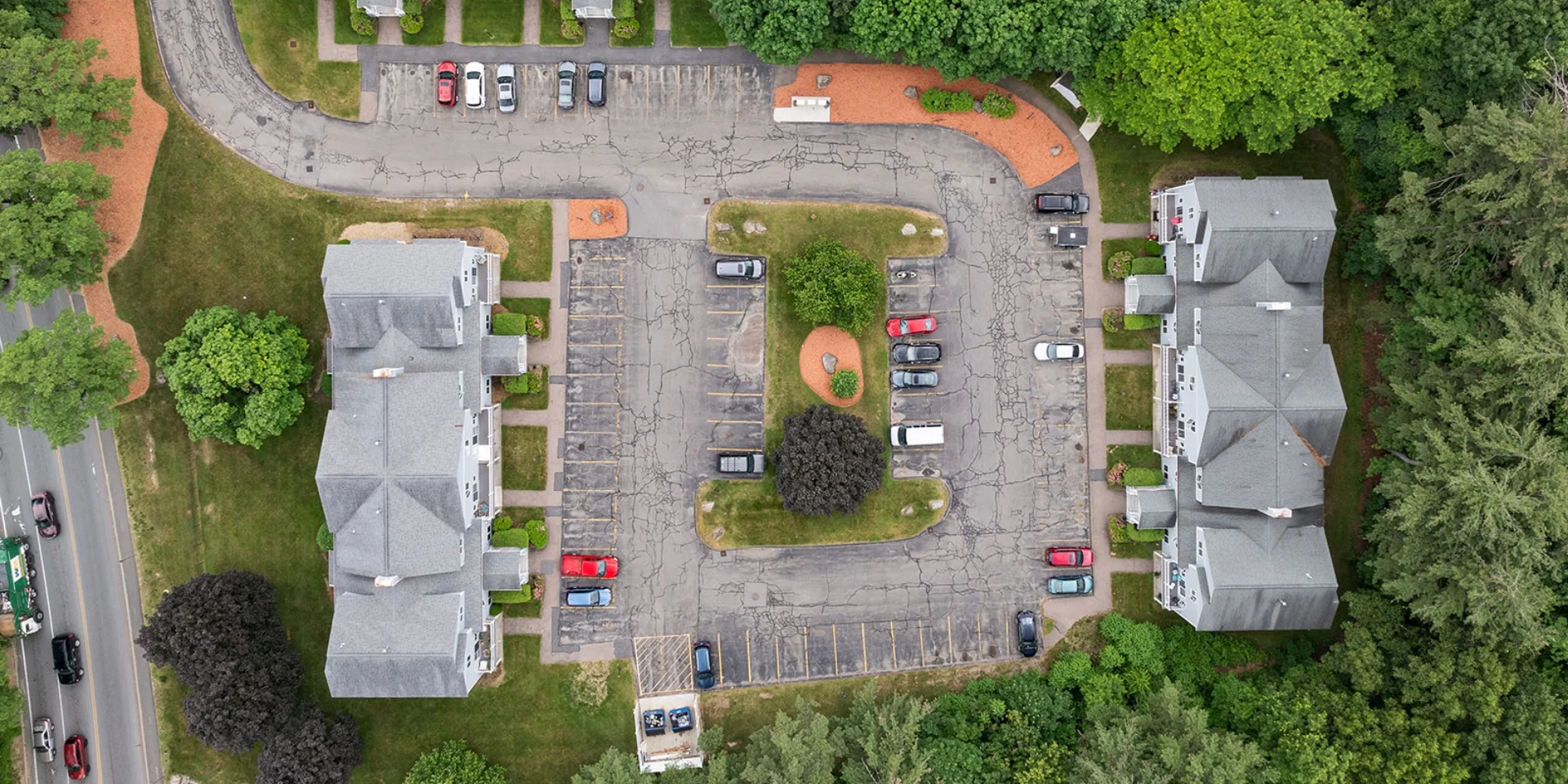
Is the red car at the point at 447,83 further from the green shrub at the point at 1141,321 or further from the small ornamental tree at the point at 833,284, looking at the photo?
the green shrub at the point at 1141,321

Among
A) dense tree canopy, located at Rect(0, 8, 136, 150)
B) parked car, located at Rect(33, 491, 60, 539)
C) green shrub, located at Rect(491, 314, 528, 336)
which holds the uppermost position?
dense tree canopy, located at Rect(0, 8, 136, 150)

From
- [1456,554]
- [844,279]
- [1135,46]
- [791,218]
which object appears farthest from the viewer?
[791,218]

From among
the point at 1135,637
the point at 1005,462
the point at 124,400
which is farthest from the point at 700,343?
the point at 124,400

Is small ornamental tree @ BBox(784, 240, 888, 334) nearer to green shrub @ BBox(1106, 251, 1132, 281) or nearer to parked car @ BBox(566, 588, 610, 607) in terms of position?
green shrub @ BBox(1106, 251, 1132, 281)

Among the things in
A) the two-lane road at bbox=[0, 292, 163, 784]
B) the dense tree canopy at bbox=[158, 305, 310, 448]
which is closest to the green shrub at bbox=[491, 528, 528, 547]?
the dense tree canopy at bbox=[158, 305, 310, 448]

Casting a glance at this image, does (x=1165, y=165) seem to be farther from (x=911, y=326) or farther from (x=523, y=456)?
(x=523, y=456)

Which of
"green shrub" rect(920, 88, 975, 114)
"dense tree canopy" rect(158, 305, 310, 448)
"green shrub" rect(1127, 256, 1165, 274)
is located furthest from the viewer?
"green shrub" rect(1127, 256, 1165, 274)

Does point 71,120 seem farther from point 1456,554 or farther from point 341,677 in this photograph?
point 1456,554
